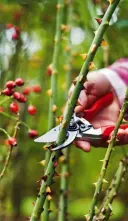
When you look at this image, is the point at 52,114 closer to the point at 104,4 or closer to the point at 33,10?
the point at 104,4

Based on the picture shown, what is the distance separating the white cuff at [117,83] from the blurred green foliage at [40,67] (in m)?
0.32

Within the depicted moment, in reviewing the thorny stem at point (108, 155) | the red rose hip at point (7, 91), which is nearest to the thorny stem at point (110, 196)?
A: the thorny stem at point (108, 155)

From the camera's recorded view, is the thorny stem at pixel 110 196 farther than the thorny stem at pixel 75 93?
Yes

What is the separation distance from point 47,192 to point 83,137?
117 mm

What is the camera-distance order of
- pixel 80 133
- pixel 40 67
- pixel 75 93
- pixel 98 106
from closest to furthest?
pixel 75 93, pixel 80 133, pixel 98 106, pixel 40 67

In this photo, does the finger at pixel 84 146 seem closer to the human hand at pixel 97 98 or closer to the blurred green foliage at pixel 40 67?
the human hand at pixel 97 98

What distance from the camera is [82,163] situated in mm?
2719

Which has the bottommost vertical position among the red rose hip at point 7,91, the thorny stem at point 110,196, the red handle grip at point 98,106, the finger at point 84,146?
the thorny stem at point 110,196

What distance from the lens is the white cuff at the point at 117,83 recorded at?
3.08ft

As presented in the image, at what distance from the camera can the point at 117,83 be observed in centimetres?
94

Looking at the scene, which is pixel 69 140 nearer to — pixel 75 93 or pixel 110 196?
pixel 75 93

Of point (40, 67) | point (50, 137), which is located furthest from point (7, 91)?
point (40, 67)

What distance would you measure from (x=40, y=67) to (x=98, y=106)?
1.40m

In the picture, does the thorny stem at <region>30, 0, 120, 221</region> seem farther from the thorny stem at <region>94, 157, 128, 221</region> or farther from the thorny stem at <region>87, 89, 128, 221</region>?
the thorny stem at <region>94, 157, 128, 221</region>
